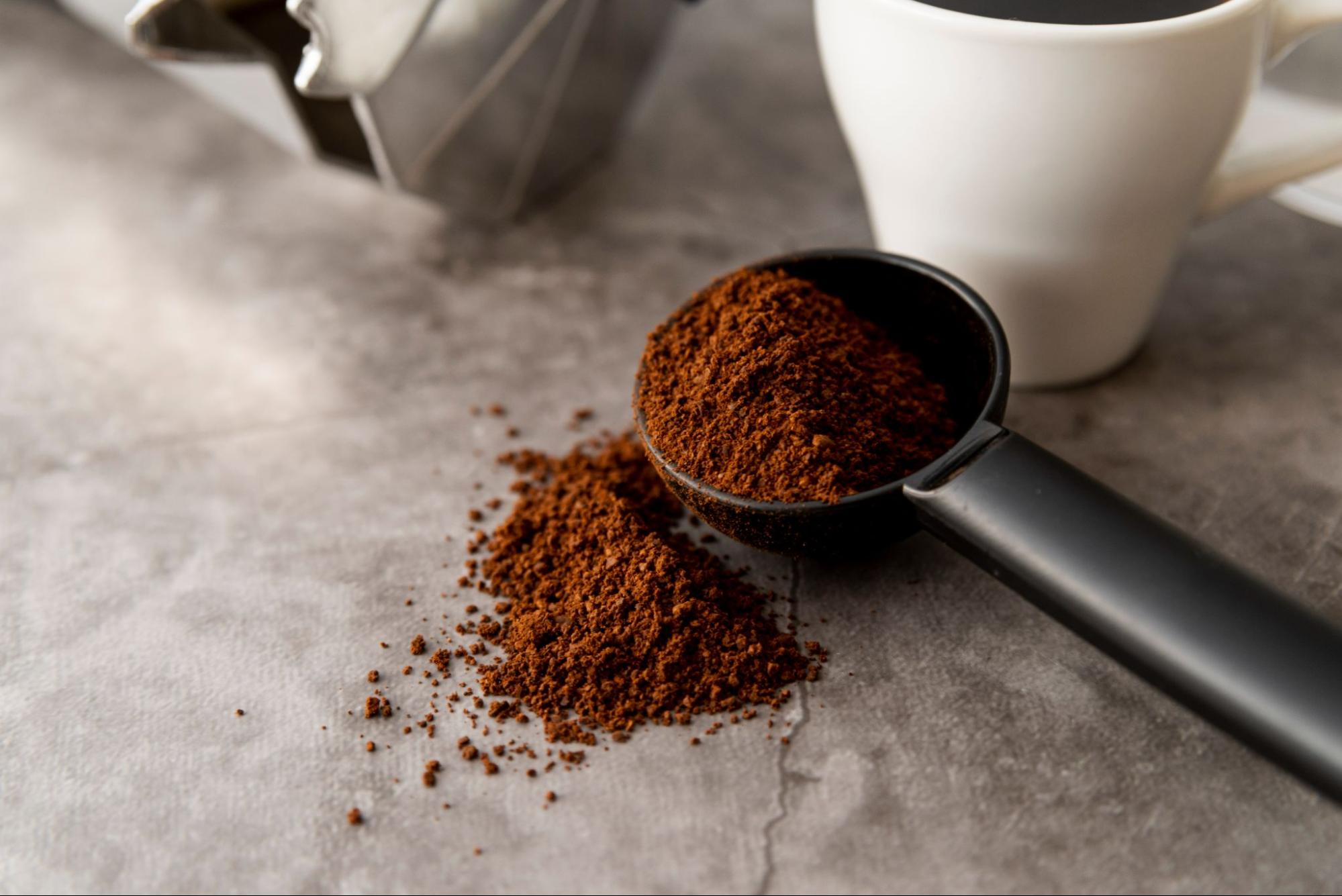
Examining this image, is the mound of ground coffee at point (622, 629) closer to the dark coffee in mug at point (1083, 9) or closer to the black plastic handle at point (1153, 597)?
the black plastic handle at point (1153, 597)

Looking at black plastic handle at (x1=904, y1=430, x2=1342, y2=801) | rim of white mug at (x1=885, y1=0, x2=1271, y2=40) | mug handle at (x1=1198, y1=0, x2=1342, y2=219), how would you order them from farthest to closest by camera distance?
mug handle at (x1=1198, y1=0, x2=1342, y2=219)
rim of white mug at (x1=885, y1=0, x2=1271, y2=40)
black plastic handle at (x1=904, y1=430, x2=1342, y2=801)

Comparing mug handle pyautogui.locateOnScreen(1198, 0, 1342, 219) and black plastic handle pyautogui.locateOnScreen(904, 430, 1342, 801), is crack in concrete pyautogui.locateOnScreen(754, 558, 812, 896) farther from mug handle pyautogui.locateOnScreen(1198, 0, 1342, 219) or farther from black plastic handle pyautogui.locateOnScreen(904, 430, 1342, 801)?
mug handle pyautogui.locateOnScreen(1198, 0, 1342, 219)

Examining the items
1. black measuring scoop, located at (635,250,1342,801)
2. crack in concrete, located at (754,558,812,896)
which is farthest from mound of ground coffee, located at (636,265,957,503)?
crack in concrete, located at (754,558,812,896)

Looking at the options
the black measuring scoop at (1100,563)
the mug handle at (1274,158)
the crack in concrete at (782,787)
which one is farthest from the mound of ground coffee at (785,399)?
the mug handle at (1274,158)

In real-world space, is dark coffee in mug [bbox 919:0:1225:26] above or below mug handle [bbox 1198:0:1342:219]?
above

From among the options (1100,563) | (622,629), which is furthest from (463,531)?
(1100,563)

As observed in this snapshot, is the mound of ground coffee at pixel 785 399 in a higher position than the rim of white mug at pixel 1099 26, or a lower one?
lower

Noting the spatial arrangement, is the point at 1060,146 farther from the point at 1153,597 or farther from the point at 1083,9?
the point at 1153,597
